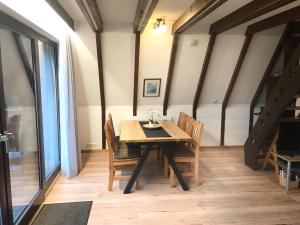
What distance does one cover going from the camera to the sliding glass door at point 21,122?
2.05m

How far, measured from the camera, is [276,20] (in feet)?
10.7

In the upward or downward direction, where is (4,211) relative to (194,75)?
downward

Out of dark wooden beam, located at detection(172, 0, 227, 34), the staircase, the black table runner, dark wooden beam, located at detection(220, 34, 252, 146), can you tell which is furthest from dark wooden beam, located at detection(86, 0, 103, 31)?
the staircase

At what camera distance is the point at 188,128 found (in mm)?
3809

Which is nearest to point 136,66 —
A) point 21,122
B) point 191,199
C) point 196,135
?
point 196,135

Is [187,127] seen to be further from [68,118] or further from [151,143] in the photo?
[68,118]

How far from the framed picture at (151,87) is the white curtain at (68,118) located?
1411mm

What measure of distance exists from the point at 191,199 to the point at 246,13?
2.43 metres

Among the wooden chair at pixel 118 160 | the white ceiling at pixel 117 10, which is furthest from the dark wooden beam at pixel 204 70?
the wooden chair at pixel 118 160

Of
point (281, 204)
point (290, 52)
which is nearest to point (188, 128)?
point (281, 204)

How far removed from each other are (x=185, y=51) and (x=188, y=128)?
1325 millimetres

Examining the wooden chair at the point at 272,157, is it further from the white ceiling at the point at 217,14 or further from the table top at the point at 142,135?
the white ceiling at the point at 217,14

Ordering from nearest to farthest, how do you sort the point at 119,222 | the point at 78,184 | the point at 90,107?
the point at 119,222 → the point at 78,184 → the point at 90,107

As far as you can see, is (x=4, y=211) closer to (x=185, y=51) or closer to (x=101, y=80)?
(x=101, y=80)
